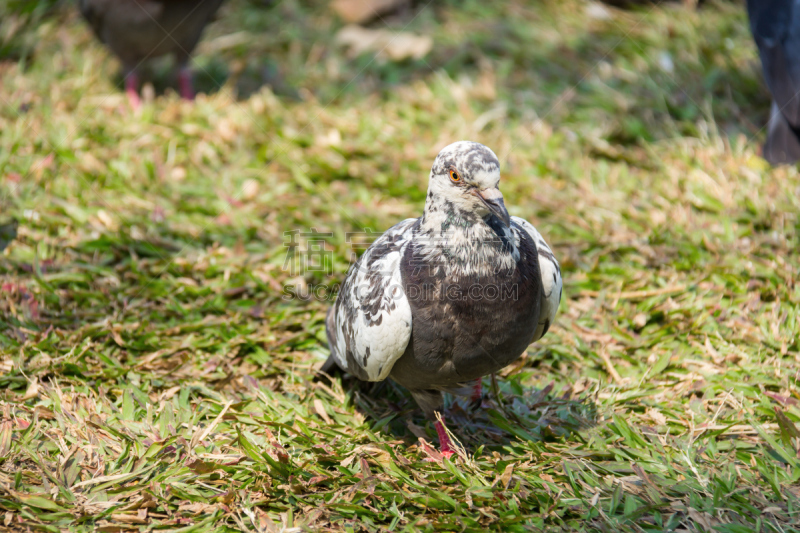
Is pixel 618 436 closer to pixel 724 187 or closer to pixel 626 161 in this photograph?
pixel 724 187

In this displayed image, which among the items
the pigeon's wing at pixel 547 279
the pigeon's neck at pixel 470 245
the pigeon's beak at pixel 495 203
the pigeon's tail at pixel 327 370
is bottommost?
the pigeon's tail at pixel 327 370

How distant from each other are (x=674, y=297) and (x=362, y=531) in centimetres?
273

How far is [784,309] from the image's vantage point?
4039 mm

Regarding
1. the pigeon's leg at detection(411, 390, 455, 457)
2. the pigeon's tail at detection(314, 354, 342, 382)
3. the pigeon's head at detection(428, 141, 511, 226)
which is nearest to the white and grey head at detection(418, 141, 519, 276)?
the pigeon's head at detection(428, 141, 511, 226)

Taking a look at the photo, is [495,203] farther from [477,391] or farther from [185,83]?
[185,83]

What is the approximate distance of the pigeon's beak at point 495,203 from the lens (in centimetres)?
271

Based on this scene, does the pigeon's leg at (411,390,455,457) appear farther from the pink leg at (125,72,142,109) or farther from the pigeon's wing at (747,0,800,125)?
the pink leg at (125,72,142,109)

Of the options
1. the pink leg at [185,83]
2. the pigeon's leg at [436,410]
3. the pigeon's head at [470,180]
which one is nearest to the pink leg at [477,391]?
the pigeon's leg at [436,410]

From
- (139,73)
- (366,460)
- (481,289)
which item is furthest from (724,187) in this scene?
(139,73)

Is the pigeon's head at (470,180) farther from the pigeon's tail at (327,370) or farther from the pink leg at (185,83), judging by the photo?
the pink leg at (185,83)

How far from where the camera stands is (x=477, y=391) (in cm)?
368

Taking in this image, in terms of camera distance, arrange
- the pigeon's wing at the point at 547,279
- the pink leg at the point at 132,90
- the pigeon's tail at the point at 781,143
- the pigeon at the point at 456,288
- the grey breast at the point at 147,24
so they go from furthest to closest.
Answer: the pink leg at the point at 132,90
the grey breast at the point at 147,24
the pigeon's tail at the point at 781,143
the pigeon's wing at the point at 547,279
the pigeon at the point at 456,288

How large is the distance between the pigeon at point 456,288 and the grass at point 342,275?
0.62 m

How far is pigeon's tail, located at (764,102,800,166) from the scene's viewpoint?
17.5ft
